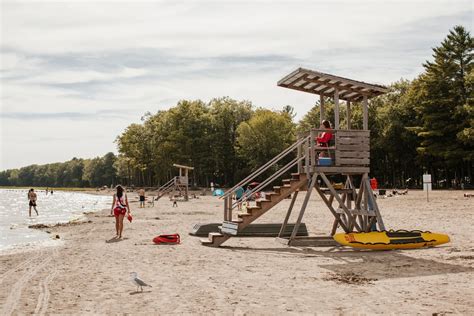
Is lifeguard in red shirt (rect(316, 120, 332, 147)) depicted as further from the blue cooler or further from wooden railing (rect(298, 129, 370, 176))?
the blue cooler

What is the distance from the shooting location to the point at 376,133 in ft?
265

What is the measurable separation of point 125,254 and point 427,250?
917 centimetres

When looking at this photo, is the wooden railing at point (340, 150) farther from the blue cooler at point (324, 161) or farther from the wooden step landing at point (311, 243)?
the wooden step landing at point (311, 243)

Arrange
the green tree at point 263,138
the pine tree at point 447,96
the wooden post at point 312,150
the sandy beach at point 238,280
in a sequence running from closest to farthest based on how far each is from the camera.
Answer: the sandy beach at point 238,280
the wooden post at point 312,150
the pine tree at point 447,96
the green tree at point 263,138

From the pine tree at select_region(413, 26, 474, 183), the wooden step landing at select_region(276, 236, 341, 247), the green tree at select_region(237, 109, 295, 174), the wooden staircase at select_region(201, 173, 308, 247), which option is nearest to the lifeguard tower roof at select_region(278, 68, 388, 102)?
the wooden staircase at select_region(201, 173, 308, 247)

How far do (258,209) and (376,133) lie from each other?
67.0 metres

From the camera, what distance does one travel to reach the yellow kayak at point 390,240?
16.2 m

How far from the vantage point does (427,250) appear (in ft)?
52.3

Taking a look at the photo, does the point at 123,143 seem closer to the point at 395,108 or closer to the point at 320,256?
the point at 395,108

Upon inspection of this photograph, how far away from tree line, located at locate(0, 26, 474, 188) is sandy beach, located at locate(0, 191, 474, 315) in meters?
48.7

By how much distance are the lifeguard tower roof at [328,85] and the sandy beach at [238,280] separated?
5.50 m

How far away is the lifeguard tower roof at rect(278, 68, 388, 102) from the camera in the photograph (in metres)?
17.3

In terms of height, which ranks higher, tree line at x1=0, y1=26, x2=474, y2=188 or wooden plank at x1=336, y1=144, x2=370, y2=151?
tree line at x1=0, y1=26, x2=474, y2=188

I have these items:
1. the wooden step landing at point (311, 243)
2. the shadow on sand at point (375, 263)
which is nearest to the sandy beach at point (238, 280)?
the shadow on sand at point (375, 263)
